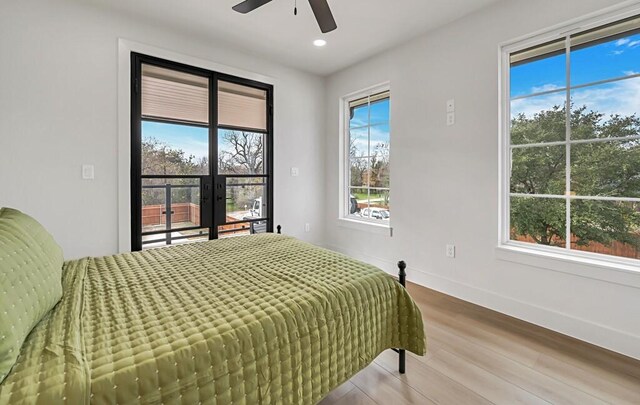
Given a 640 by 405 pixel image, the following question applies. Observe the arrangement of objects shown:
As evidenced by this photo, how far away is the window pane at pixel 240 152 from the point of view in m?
A: 3.48

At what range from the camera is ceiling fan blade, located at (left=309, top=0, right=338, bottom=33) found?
6.41ft

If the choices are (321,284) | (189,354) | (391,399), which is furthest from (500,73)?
(189,354)

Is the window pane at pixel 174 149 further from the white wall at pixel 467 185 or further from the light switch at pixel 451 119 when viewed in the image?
the light switch at pixel 451 119

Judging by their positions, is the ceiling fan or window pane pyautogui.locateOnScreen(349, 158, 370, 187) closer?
the ceiling fan

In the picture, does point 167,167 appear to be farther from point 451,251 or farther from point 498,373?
point 498,373

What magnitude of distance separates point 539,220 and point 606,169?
556mm

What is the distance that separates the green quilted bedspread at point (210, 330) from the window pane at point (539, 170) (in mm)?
1614

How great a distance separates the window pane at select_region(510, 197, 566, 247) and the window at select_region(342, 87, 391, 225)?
1319 mm

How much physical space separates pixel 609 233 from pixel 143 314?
2868 mm

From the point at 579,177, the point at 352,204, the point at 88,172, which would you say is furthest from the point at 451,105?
the point at 88,172

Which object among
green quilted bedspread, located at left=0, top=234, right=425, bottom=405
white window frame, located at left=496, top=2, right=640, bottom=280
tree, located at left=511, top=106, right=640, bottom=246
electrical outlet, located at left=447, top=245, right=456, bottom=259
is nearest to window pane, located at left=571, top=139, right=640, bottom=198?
tree, located at left=511, top=106, right=640, bottom=246

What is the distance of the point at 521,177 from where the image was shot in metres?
2.52

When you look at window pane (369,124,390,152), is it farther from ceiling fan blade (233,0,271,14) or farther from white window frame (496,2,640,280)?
ceiling fan blade (233,0,271,14)

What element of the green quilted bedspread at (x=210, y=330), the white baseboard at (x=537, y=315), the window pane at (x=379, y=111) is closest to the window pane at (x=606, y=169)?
the white baseboard at (x=537, y=315)
